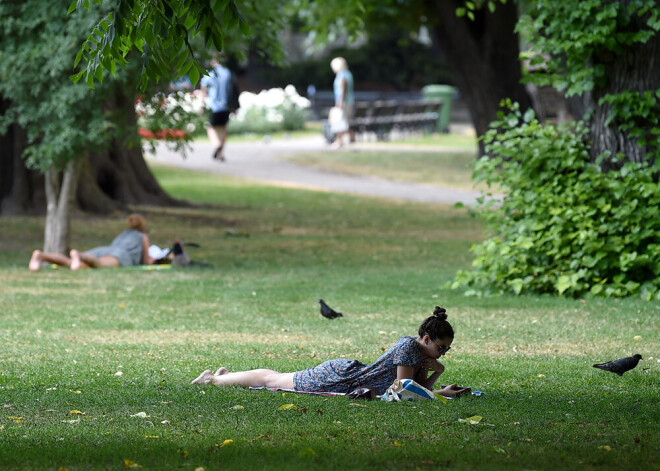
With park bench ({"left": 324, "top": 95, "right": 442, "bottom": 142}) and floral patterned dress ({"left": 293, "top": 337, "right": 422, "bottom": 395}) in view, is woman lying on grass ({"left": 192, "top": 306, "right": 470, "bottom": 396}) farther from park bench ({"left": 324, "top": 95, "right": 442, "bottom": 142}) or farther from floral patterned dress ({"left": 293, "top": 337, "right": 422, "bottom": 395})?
park bench ({"left": 324, "top": 95, "right": 442, "bottom": 142})

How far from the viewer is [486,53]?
58.3 feet

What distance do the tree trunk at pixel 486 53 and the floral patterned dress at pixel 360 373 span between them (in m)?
12.3

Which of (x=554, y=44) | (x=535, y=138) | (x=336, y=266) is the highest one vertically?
(x=554, y=44)

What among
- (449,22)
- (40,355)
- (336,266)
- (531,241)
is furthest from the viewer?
(449,22)

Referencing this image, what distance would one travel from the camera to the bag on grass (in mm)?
5797

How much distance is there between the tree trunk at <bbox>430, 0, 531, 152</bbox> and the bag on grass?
1247cm

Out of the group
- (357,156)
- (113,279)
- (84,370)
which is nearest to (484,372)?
(84,370)

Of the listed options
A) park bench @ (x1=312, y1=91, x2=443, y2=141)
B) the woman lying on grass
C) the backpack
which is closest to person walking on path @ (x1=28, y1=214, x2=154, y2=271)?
the woman lying on grass

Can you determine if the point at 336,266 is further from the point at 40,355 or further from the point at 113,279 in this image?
the point at 40,355

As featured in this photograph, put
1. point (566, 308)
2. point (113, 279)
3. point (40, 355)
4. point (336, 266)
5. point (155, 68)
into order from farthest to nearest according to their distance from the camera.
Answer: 1. point (336, 266)
2. point (113, 279)
3. point (566, 308)
4. point (40, 355)
5. point (155, 68)

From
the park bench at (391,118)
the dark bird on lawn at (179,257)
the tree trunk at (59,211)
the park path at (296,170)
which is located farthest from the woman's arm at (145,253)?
the park bench at (391,118)

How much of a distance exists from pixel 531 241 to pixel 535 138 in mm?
1175

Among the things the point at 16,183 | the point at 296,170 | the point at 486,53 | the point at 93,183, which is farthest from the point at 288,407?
the point at 296,170

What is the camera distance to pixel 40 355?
24.4ft
